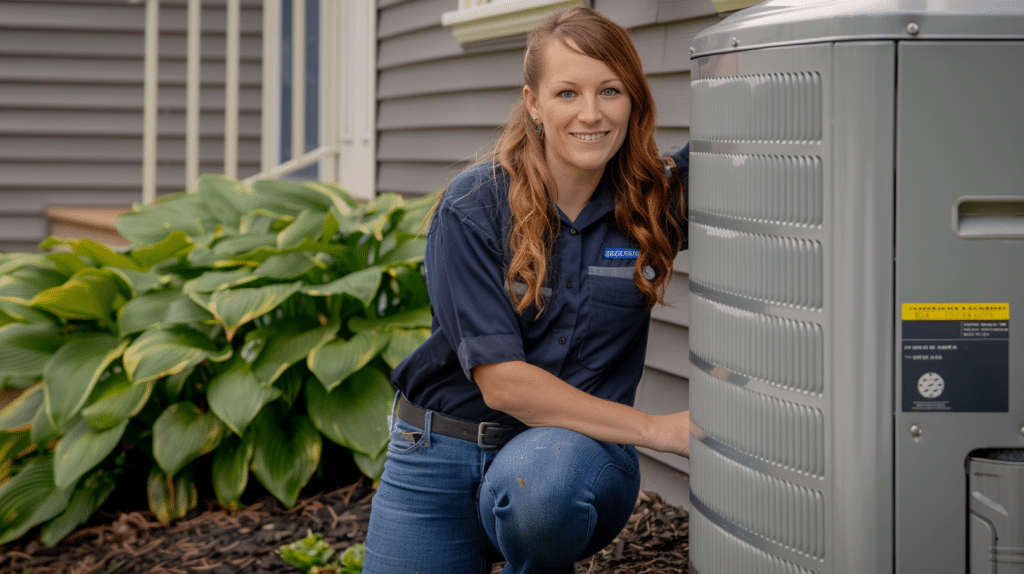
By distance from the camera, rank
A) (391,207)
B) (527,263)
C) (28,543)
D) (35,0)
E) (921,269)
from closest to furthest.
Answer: (921,269), (527,263), (28,543), (391,207), (35,0)

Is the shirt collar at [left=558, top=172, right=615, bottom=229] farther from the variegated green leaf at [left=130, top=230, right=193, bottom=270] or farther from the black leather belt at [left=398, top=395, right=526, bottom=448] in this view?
the variegated green leaf at [left=130, top=230, right=193, bottom=270]

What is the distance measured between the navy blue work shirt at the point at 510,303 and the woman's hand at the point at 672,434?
0.62ft

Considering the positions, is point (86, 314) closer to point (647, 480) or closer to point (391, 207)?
point (391, 207)

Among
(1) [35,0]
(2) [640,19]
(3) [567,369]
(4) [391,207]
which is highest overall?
(1) [35,0]

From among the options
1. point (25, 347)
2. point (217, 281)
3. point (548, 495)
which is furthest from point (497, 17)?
point (548, 495)

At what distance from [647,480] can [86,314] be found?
1928mm

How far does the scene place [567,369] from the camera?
182cm

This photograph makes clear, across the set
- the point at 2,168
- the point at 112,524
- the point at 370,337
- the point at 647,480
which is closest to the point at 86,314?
the point at 112,524

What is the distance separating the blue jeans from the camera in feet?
5.34

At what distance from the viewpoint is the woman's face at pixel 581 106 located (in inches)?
65.6

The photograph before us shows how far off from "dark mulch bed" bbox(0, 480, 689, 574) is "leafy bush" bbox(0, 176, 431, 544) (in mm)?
64

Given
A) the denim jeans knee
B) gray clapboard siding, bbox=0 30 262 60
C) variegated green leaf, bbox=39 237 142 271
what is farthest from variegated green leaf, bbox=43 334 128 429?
gray clapboard siding, bbox=0 30 262 60

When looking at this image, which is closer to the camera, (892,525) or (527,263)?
(892,525)

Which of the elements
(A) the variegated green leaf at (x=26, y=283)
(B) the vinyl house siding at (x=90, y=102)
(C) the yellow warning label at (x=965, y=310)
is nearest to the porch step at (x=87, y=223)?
(B) the vinyl house siding at (x=90, y=102)
